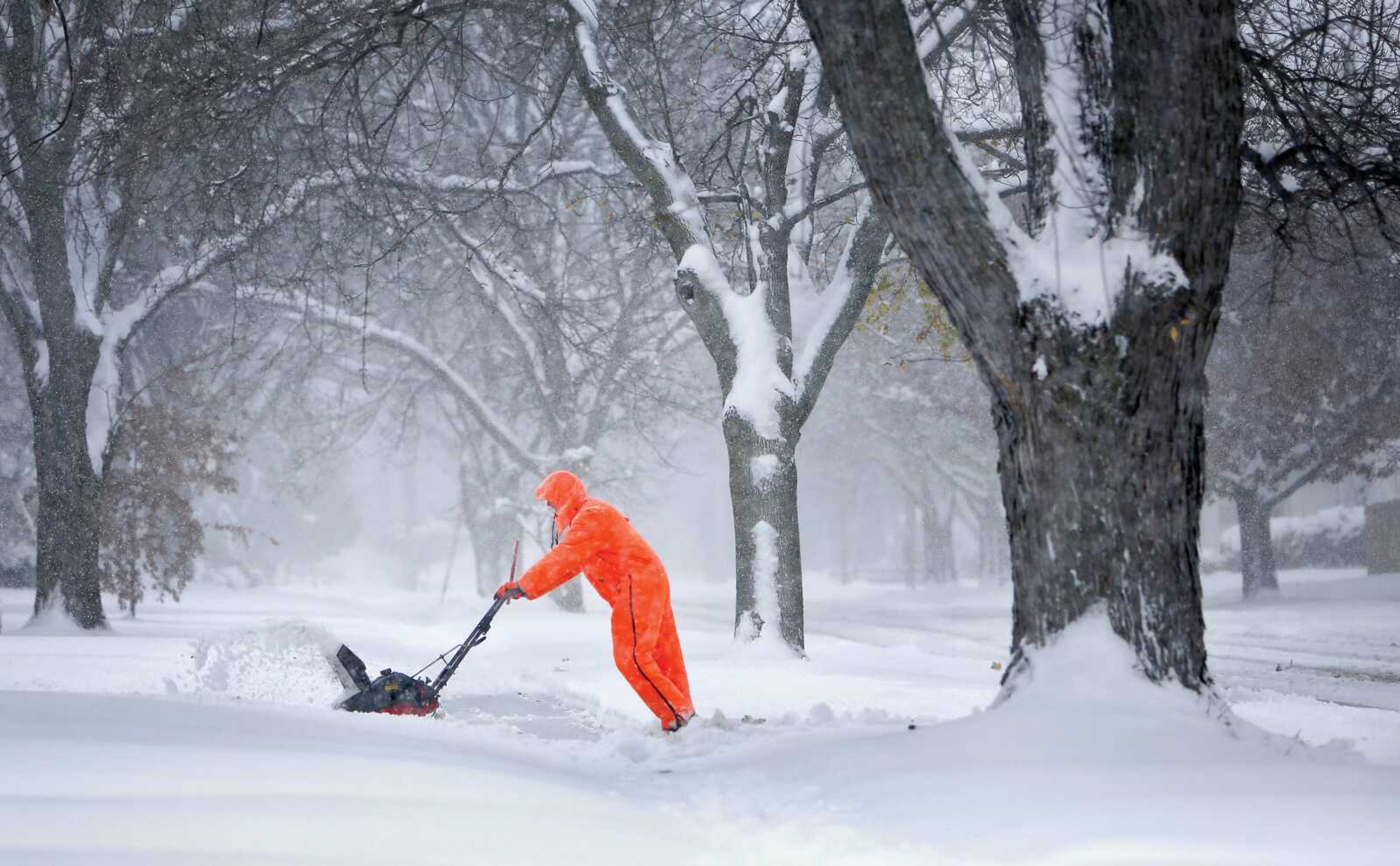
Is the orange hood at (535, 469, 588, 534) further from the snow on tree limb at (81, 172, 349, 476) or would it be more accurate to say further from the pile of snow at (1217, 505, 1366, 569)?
the pile of snow at (1217, 505, 1366, 569)

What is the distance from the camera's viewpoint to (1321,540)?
31.8 metres

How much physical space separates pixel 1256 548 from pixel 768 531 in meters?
15.9


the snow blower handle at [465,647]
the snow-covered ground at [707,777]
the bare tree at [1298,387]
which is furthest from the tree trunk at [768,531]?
the bare tree at [1298,387]

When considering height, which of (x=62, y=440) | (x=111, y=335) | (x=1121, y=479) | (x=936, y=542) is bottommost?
(x=936, y=542)

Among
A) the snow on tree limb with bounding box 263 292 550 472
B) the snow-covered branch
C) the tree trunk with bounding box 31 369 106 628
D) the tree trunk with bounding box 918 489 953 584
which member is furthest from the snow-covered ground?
the tree trunk with bounding box 918 489 953 584

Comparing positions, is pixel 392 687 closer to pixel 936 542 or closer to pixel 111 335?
pixel 111 335

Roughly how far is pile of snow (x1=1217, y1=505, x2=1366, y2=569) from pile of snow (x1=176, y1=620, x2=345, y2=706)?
29.3 meters

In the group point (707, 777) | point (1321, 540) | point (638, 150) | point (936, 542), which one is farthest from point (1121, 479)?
point (936, 542)

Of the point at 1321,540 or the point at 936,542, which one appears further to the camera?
the point at 936,542

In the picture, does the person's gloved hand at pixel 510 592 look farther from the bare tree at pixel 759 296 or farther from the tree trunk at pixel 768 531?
the tree trunk at pixel 768 531

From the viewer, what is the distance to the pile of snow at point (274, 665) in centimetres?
789

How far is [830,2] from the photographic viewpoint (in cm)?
472

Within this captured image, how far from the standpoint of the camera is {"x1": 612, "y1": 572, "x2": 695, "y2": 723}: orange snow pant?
22.6ft

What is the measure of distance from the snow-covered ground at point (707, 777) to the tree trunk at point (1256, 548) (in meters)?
15.5
